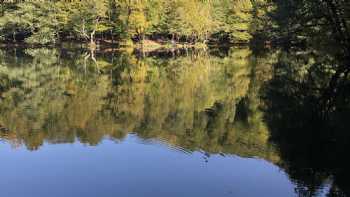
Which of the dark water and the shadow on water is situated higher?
the shadow on water

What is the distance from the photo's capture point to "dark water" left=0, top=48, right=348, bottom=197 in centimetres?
1502

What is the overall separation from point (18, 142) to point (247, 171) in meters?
10.2

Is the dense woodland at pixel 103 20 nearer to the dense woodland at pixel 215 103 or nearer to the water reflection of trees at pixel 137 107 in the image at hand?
the dense woodland at pixel 215 103

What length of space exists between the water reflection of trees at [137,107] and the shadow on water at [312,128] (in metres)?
0.95

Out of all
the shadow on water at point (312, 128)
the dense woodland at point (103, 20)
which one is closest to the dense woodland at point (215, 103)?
the shadow on water at point (312, 128)

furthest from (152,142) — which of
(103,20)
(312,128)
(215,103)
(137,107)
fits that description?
(103,20)

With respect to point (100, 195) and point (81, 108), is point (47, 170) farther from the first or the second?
point (81, 108)

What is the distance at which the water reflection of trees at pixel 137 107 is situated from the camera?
70.3 ft

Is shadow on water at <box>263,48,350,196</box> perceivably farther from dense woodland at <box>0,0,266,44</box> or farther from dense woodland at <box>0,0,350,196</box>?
dense woodland at <box>0,0,266,44</box>

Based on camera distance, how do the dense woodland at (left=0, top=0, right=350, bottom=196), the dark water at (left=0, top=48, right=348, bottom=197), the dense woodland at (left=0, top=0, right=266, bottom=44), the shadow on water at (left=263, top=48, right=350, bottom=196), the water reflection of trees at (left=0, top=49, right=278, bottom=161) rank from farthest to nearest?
the dense woodland at (left=0, top=0, right=266, bottom=44) → the water reflection of trees at (left=0, top=49, right=278, bottom=161) → the dense woodland at (left=0, top=0, right=350, bottom=196) → the shadow on water at (left=263, top=48, right=350, bottom=196) → the dark water at (left=0, top=48, right=348, bottom=197)

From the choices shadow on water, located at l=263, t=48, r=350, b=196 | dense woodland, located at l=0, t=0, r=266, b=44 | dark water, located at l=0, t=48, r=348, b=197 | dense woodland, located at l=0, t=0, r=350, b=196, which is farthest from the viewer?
dense woodland, located at l=0, t=0, r=266, b=44

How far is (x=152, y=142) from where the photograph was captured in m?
20.5

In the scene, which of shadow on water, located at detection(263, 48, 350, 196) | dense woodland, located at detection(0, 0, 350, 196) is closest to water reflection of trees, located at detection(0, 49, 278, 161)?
Answer: dense woodland, located at detection(0, 0, 350, 196)

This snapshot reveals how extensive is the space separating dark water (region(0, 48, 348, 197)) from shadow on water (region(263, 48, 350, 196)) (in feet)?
0.30
